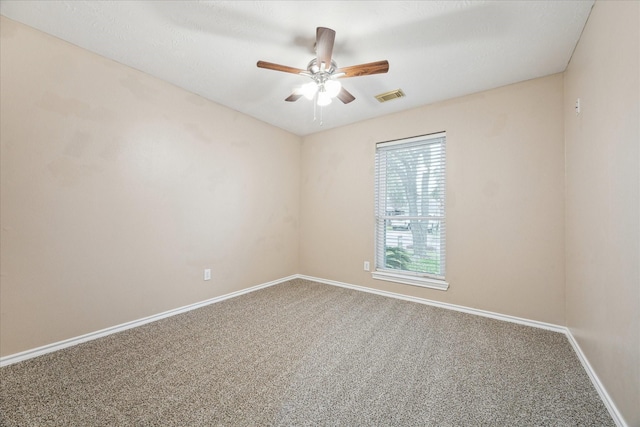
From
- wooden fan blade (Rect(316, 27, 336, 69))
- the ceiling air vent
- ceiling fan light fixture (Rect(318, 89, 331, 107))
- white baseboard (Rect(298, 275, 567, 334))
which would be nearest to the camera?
wooden fan blade (Rect(316, 27, 336, 69))

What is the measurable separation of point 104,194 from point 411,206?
127 inches

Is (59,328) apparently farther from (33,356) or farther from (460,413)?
(460,413)

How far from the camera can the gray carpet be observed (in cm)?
129

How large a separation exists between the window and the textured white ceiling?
2.65ft

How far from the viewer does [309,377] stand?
1610 millimetres

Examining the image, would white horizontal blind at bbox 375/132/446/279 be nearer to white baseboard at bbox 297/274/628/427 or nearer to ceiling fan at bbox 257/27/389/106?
white baseboard at bbox 297/274/628/427

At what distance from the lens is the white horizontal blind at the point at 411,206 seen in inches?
116

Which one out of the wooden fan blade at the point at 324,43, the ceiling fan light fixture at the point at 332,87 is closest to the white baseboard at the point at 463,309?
the ceiling fan light fixture at the point at 332,87

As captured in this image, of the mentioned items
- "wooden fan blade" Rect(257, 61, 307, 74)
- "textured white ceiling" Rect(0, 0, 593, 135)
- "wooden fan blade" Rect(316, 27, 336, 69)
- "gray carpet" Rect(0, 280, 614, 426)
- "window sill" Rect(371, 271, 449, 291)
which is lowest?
"gray carpet" Rect(0, 280, 614, 426)

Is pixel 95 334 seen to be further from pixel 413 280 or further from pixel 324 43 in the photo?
pixel 413 280

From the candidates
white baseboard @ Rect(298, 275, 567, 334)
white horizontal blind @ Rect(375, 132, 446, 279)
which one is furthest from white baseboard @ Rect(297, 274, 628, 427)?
white horizontal blind @ Rect(375, 132, 446, 279)

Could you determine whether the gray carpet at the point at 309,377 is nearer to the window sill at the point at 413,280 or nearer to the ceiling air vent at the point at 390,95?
the window sill at the point at 413,280

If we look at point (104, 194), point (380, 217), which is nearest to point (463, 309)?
point (380, 217)

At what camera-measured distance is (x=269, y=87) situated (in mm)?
2625
